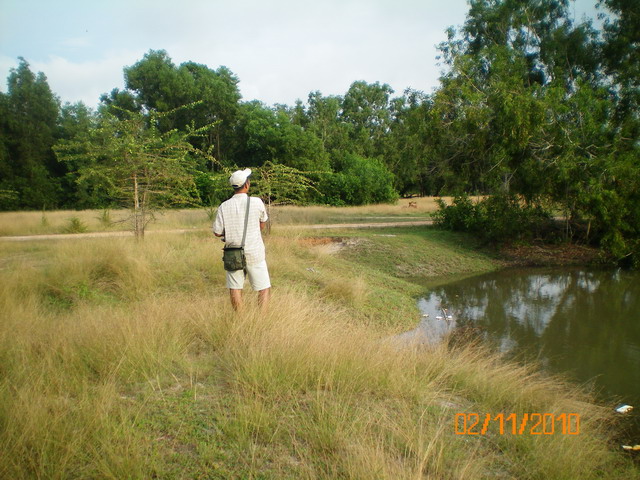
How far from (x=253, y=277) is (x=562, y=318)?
26.0 feet

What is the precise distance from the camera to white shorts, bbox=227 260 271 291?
571 centimetres

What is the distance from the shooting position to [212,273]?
932cm

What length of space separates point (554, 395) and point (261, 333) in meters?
3.25

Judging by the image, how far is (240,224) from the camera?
5633mm

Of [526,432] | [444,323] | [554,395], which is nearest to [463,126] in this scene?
[444,323]

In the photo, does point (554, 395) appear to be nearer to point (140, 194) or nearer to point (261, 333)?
point (261, 333)

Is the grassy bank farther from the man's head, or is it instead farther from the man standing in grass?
the man's head

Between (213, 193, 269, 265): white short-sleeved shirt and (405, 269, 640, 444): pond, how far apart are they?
2836 millimetres

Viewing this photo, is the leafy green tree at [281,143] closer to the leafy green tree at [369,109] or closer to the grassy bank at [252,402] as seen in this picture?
the leafy green tree at [369,109]

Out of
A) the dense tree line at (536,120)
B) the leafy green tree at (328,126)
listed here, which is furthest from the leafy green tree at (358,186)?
the dense tree line at (536,120)

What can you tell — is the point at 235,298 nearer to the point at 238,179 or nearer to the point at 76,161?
the point at 238,179

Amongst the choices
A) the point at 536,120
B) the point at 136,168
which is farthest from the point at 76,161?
the point at 536,120
